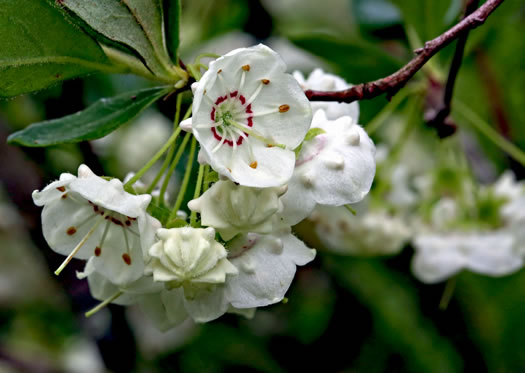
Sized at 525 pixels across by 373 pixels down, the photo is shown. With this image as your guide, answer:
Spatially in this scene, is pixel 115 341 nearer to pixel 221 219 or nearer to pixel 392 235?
pixel 392 235

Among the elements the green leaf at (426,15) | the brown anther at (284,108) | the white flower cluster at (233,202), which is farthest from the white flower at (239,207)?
the green leaf at (426,15)

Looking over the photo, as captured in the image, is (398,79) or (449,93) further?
(449,93)

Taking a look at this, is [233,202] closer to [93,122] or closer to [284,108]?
[284,108]

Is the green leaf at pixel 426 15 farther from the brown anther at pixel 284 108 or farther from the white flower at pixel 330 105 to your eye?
the brown anther at pixel 284 108

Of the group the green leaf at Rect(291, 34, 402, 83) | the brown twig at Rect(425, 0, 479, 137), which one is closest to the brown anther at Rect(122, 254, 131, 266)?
the brown twig at Rect(425, 0, 479, 137)

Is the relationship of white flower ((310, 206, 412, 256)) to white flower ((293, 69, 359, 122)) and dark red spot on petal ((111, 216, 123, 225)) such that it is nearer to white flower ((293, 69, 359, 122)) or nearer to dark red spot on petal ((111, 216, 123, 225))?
white flower ((293, 69, 359, 122))

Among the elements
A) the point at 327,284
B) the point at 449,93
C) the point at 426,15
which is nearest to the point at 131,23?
the point at 449,93

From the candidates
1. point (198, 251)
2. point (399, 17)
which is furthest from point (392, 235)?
point (198, 251)
